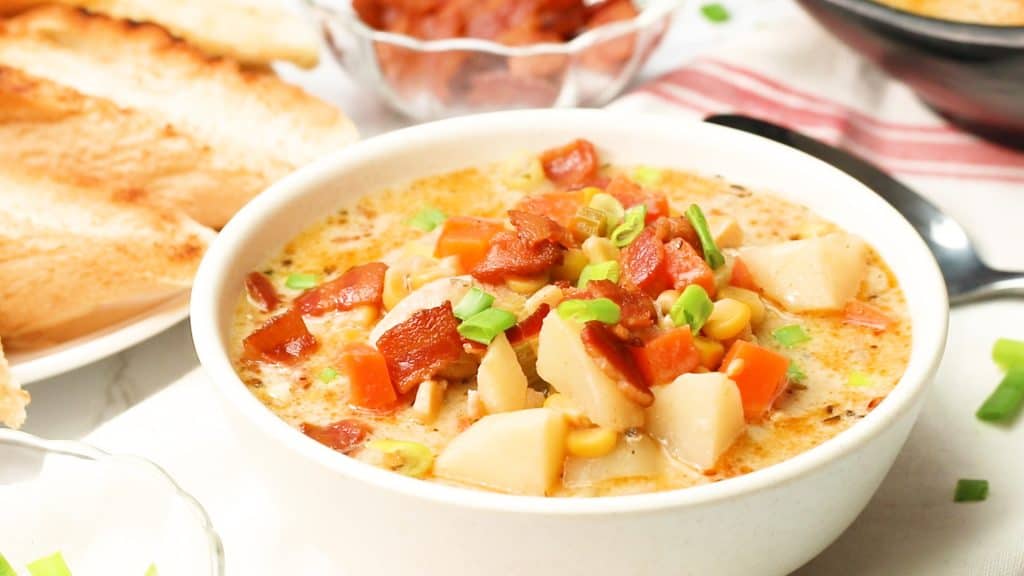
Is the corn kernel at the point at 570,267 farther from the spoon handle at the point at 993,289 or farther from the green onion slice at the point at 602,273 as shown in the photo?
the spoon handle at the point at 993,289

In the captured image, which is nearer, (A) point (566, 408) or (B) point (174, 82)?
(A) point (566, 408)

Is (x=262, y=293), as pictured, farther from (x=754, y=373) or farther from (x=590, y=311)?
(x=754, y=373)

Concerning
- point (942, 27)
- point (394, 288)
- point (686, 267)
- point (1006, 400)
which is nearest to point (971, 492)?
point (1006, 400)

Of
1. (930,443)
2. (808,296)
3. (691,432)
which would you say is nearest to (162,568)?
(691,432)

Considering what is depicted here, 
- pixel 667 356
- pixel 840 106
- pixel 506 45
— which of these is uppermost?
pixel 667 356

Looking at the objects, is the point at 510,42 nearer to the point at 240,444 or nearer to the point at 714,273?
the point at 714,273

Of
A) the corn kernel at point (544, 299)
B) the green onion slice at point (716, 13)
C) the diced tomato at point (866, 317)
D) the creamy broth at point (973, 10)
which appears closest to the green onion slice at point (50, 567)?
the corn kernel at point (544, 299)

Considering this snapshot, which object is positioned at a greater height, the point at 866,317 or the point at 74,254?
the point at 866,317

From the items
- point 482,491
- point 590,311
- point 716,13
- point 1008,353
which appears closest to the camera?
point 482,491
